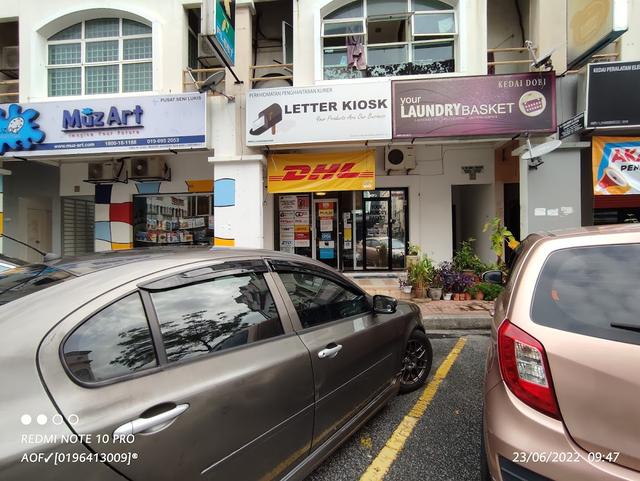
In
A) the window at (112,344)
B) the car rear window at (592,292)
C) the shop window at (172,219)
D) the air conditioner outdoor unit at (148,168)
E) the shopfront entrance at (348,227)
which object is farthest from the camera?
the shop window at (172,219)

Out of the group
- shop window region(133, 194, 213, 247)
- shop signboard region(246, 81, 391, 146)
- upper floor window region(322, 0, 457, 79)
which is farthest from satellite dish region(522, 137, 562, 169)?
shop window region(133, 194, 213, 247)

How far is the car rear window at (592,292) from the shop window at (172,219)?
33.1 feet

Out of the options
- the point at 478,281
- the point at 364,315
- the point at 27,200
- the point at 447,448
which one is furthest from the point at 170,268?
the point at 27,200

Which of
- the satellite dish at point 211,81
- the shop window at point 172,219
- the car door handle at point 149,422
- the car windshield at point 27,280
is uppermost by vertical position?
the satellite dish at point 211,81

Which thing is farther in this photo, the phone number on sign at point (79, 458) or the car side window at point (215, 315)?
the car side window at point (215, 315)

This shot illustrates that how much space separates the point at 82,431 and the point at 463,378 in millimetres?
3808

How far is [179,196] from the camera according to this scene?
10836mm

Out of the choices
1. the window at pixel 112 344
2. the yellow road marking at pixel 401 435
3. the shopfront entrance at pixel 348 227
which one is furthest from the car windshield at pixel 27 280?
the shopfront entrance at pixel 348 227

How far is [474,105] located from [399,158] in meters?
2.81

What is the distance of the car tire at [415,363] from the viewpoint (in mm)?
3609

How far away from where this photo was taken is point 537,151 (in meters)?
7.21

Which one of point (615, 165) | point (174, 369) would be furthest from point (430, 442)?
point (615, 165)

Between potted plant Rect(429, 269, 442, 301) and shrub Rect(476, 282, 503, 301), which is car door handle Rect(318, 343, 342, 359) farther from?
shrub Rect(476, 282, 503, 301)

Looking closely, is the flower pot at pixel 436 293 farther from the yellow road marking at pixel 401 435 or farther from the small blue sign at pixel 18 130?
the small blue sign at pixel 18 130
